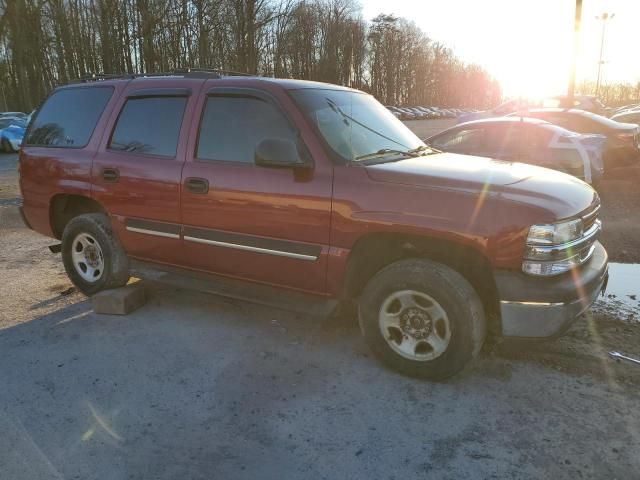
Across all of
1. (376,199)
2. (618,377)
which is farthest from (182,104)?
(618,377)

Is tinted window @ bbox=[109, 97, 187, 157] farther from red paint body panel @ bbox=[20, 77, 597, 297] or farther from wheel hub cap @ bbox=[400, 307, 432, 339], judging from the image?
wheel hub cap @ bbox=[400, 307, 432, 339]

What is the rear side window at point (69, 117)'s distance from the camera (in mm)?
4895

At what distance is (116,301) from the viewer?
185 inches

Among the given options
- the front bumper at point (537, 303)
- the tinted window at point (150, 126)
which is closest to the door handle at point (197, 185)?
the tinted window at point (150, 126)

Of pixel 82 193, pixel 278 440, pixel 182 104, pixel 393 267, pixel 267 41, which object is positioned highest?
pixel 267 41

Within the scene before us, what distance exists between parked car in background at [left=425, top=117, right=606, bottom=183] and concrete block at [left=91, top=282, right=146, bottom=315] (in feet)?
18.2

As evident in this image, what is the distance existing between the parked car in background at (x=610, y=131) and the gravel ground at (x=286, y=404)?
714 cm

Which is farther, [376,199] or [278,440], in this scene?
[376,199]

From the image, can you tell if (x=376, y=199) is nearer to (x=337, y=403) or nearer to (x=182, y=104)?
(x=337, y=403)

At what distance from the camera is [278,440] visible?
117 inches

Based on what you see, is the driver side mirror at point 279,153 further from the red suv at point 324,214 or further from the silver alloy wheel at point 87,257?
the silver alloy wheel at point 87,257

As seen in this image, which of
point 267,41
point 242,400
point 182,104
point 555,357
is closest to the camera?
point 242,400

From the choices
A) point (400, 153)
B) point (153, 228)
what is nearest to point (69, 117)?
point (153, 228)

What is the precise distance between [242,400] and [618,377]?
8.35 ft
